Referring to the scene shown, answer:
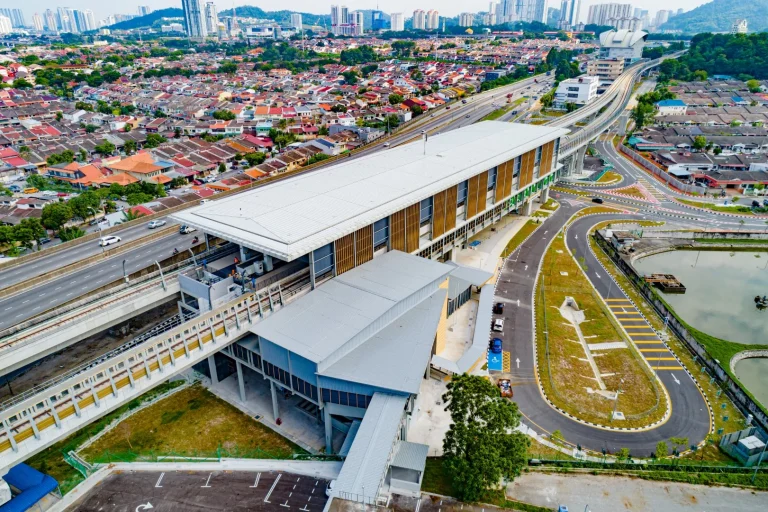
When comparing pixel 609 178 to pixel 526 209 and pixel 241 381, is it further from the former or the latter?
pixel 241 381

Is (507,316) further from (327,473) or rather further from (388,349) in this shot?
(327,473)

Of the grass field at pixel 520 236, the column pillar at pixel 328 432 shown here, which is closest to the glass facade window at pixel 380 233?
the column pillar at pixel 328 432

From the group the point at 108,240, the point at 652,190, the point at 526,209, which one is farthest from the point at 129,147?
the point at 652,190

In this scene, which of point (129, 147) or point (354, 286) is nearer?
point (354, 286)

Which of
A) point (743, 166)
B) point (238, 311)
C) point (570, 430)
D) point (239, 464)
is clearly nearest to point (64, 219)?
point (238, 311)

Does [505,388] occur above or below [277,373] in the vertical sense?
below

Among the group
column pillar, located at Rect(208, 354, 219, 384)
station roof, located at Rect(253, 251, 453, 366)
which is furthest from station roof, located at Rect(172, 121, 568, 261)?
column pillar, located at Rect(208, 354, 219, 384)

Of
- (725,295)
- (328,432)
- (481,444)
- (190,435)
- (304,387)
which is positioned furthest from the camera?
(725,295)
